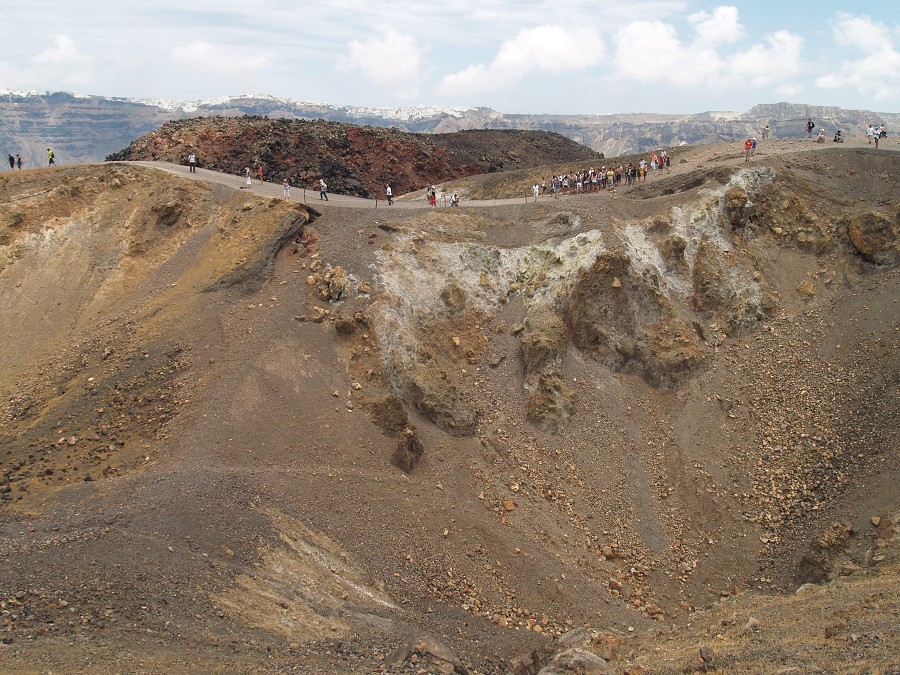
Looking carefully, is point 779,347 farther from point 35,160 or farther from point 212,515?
point 35,160

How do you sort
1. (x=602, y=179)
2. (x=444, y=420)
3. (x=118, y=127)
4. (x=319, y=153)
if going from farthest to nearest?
(x=118, y=127), (x=319, y=153), (x=602, y=179), (x=444, y=420)

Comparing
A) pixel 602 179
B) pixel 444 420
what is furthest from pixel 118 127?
pixel 444 420

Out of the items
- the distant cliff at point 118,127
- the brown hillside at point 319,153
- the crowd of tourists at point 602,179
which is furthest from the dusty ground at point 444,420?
the distant cliff at point 118,127

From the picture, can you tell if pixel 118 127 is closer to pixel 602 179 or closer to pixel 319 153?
pixel 319 153

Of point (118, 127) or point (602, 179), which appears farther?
point (118, 127)

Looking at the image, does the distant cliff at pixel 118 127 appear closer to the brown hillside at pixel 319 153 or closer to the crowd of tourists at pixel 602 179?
the brown hillside at pixel 319 153
